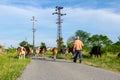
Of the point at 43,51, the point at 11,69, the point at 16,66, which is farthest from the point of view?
the point at 43,51

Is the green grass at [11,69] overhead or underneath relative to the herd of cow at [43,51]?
underneath

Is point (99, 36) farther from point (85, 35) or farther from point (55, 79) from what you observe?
point (55, 79)

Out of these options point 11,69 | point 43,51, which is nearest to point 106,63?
point 11,69

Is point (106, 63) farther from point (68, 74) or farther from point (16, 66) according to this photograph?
point (68, 74)

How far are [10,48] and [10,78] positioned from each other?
156 ft

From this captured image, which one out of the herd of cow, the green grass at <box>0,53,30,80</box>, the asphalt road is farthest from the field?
the herd of cow

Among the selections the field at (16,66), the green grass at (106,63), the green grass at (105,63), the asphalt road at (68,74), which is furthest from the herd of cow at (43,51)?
the asphalt road at (68,74)

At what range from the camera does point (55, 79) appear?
1386cm

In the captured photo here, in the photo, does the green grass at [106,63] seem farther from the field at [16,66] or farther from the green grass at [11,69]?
the green grass at [11,69]

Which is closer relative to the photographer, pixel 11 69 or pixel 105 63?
pixel 11 69

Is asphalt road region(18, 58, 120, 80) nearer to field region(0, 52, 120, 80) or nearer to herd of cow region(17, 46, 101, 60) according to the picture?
field region(0, 52, 120, 80)

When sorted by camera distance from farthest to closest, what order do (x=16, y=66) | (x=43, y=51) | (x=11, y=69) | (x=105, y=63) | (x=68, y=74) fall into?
(x=43, y=51) → (x=105, y=63) → (x=16, y=66) → (x=11, y=69) → (x=68, y=74)

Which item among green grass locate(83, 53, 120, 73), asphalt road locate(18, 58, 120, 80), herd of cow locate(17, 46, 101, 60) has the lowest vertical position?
asphalt road locate(18, 58, 120, 80)

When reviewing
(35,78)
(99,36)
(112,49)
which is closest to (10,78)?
(35,78)
